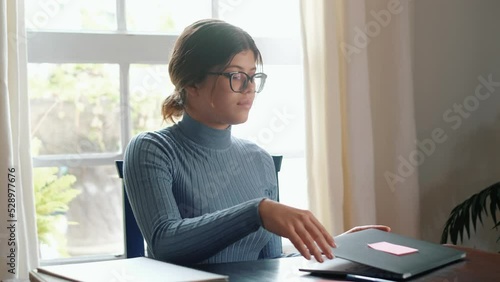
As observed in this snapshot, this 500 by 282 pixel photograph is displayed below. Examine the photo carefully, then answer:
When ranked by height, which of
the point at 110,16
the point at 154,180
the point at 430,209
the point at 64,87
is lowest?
the point at 430,209

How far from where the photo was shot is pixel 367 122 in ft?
8.68

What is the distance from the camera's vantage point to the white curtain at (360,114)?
2568mm

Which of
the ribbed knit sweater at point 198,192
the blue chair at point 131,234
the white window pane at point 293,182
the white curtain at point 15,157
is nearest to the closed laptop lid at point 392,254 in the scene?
the ribbed knit sweater at point 198,192

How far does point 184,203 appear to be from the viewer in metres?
1.58

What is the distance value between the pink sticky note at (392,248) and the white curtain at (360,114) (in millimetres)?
1226

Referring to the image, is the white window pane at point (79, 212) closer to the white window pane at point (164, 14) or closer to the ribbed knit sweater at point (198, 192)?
the white window pane at point (164, 14)

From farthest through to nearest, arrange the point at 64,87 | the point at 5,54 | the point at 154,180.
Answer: the point at 64,87
the point at 5,54
the point at 154,180

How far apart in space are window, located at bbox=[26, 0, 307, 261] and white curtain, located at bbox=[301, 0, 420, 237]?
0.38 meters

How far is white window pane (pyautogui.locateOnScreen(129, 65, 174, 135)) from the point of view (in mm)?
2496

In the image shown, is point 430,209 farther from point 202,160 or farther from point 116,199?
point 202,160

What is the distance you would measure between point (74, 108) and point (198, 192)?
0.99 meters

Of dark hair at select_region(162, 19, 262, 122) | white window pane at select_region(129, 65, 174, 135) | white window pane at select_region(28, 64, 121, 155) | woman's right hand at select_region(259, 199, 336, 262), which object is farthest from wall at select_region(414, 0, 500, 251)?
woman's right hand at select_region(259, 199, 336, 262)

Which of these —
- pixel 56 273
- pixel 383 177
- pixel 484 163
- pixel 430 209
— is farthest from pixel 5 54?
pixel 484 163

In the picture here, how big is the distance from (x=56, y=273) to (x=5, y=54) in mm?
1168
